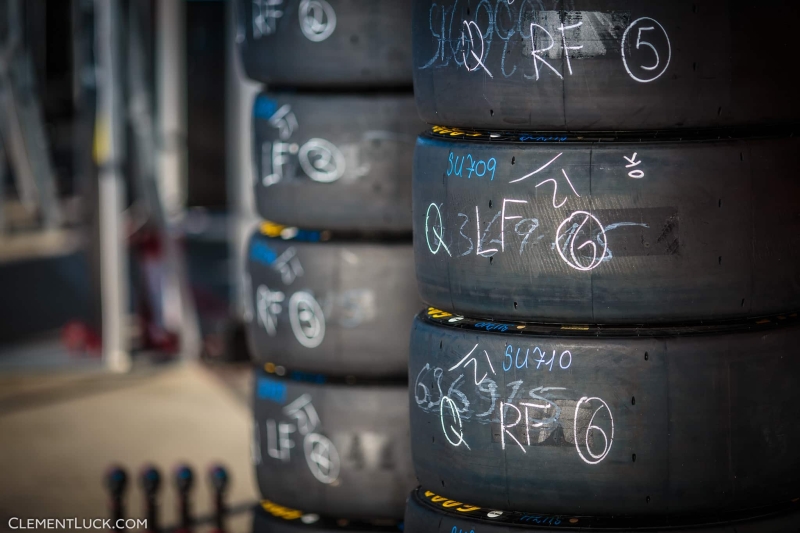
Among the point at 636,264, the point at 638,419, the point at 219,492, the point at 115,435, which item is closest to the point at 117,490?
the point at 219,492

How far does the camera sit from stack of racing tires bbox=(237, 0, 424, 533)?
220 inches

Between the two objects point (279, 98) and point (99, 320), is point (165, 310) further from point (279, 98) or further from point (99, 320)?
point (279, 98)

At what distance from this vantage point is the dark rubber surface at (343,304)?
5.63 m

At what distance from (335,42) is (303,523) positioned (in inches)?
72.4

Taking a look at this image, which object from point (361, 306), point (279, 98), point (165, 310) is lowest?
point (165, 310)

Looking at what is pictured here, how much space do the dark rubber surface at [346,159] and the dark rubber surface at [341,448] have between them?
25.5 inches

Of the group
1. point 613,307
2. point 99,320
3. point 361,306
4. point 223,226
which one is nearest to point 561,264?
point 613,307

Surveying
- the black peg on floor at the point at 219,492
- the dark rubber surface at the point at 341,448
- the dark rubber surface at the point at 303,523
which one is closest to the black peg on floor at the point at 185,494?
the black peg on floor at the point at 219,492

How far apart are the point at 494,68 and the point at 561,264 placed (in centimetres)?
60

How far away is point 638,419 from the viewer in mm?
4094

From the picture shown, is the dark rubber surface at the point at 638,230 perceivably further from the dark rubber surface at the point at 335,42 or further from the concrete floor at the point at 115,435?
the concrete floor at the point at 115,435

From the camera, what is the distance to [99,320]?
11.4 m

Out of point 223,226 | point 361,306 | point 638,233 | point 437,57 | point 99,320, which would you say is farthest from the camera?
point 223,226

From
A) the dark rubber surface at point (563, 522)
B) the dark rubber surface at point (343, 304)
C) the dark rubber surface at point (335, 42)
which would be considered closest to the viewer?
the dark rubber surface at point (563, 522)
